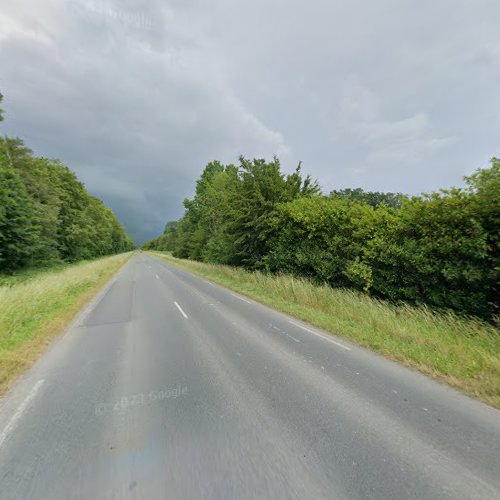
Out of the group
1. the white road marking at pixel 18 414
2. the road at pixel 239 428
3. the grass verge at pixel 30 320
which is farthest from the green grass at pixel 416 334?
the grass verge at pixel 30 320

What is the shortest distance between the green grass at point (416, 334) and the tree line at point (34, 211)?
20093mm

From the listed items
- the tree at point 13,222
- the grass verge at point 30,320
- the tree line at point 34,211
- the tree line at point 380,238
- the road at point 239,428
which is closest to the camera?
the road at point 239,428

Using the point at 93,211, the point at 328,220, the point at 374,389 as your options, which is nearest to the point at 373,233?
the point at 328,220

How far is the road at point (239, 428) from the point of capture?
2.18 metres

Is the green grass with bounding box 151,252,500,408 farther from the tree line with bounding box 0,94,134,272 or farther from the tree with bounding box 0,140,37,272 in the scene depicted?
the tree line with bounding box 0,94,134,272

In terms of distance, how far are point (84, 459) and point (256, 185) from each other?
50.0ft

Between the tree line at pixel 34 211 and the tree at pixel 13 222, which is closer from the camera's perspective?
the tree at pixel 13 222

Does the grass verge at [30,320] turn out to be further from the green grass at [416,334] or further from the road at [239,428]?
the green grass at [416,334]

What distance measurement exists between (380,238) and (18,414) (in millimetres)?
10300

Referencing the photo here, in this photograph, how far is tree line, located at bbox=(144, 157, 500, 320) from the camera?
6316mm

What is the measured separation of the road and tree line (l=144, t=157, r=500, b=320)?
13.0 ft

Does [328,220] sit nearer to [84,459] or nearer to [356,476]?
[356,476]

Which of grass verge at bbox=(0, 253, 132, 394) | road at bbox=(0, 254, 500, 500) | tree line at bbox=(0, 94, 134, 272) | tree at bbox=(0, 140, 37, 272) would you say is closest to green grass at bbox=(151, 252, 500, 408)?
road at bbox=(0, 254, 500, 500)

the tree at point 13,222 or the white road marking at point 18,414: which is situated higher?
the tree at point 13,222
